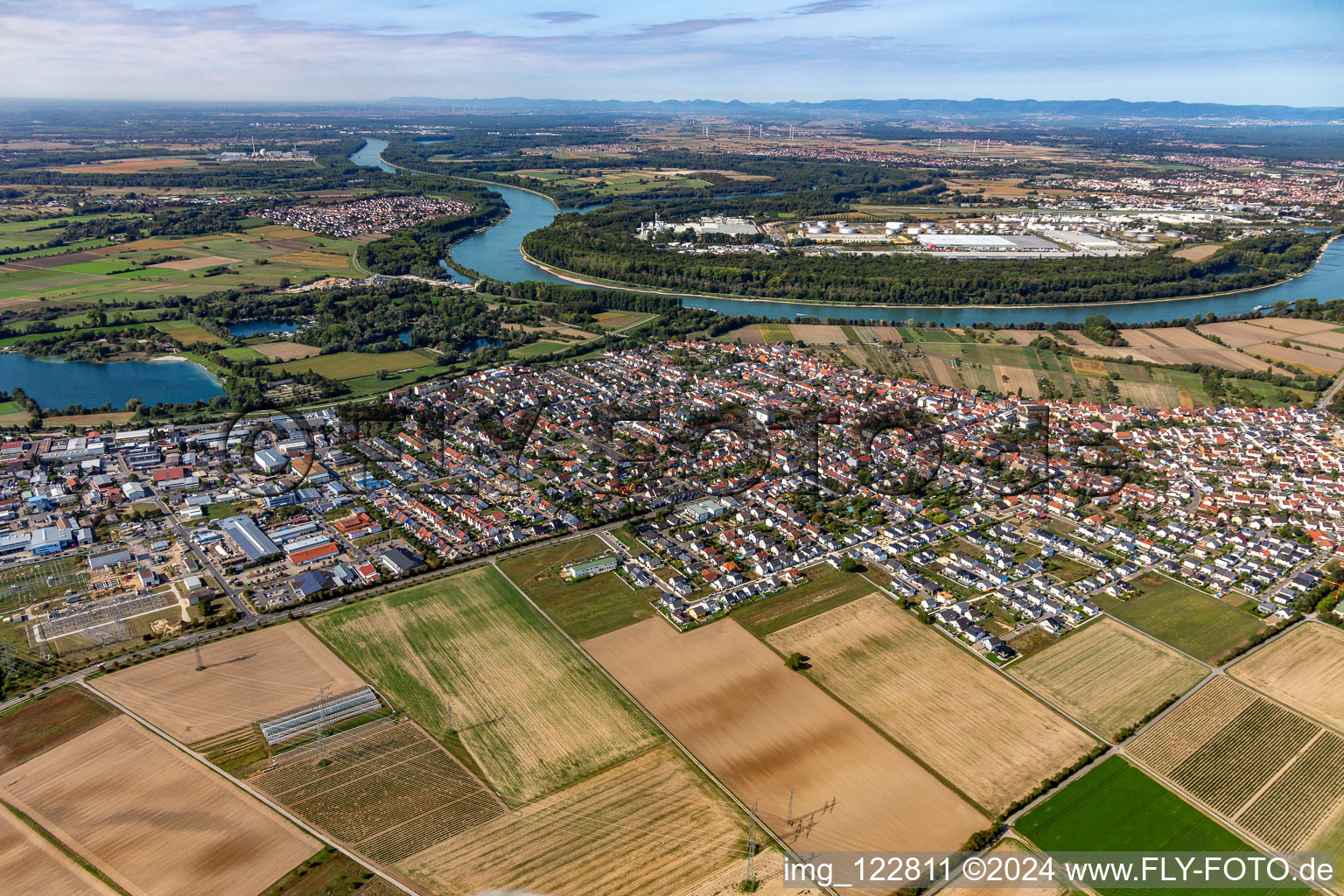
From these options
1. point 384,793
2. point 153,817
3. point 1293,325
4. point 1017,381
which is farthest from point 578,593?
point 1293,325

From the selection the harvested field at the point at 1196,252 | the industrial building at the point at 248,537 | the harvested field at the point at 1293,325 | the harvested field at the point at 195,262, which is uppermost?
the harvested field at the point at 1196,252

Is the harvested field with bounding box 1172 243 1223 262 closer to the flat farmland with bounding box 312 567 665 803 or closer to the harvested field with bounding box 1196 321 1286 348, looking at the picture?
the harvested field with bounding box 1196 321 1286 348

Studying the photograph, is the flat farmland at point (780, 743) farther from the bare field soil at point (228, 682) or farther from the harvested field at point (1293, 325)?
the harvested field at point (1293, 325)

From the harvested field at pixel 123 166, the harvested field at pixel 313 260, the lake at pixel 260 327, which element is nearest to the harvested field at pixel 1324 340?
the lake at pixel 260 327

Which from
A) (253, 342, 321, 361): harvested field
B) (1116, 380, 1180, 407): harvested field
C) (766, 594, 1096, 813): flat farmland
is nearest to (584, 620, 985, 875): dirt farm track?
(766, 594, 1096, 813): flat farmland

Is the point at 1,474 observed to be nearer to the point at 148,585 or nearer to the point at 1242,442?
the point at 148,585

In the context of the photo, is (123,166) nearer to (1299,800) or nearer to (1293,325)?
(1293,325)
